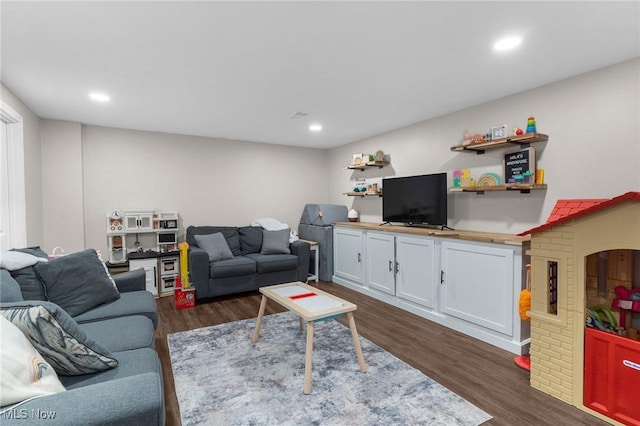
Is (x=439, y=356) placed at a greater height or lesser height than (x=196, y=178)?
lesser

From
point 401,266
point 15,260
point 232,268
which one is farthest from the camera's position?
point 232,268

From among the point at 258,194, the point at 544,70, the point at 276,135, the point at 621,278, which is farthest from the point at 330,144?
the point at 621,278

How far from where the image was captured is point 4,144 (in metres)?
3.02

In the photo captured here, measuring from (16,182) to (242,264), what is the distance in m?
2.49

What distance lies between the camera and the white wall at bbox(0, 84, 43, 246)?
325 centimetres

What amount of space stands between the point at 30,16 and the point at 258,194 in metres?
3.79

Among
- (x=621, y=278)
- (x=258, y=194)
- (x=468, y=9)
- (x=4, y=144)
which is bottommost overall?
(x=621, y=278)

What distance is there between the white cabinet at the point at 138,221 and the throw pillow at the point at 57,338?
3.17 meters

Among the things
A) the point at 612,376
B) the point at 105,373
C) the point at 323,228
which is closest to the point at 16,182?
the point at 105,373

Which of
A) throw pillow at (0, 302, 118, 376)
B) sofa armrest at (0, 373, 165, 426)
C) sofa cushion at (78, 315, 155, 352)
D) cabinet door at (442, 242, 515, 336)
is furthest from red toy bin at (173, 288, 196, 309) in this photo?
cabinet door at (442, 242, 515, 336)

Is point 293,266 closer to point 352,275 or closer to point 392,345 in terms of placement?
point 352,275

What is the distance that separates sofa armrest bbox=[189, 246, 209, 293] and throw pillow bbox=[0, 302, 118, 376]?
2.54m

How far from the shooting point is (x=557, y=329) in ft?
6.92

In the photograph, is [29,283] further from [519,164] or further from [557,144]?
[557,144]
